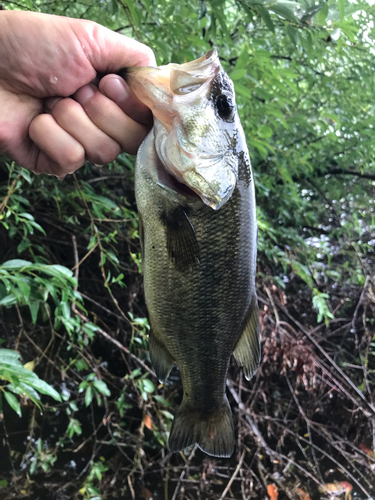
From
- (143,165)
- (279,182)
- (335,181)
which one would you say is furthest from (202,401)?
(335,181)

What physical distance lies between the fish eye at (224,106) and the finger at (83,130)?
0.34m

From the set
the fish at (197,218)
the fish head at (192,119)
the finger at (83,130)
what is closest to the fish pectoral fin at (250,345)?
the fish at (197,218)

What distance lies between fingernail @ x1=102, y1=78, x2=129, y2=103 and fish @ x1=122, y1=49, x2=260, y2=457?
6cm

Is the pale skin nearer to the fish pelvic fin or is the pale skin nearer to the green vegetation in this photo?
the green vegetation

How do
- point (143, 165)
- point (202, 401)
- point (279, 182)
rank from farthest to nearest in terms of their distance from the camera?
1. point (279, 182)
2. point (202, 401)
3. point (143, 165)

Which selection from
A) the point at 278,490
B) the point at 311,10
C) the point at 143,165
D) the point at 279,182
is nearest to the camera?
the point at 143,165

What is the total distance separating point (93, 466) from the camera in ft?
7.30

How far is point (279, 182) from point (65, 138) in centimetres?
267

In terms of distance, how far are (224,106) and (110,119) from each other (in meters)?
0.35

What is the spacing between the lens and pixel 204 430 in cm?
125

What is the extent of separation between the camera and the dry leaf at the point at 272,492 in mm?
2488

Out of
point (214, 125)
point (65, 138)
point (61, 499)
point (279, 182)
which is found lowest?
point (61, 499)

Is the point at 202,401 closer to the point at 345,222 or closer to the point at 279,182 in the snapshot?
the point at 279,182

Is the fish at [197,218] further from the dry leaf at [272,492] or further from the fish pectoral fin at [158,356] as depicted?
the dry leaf at [272,492]
